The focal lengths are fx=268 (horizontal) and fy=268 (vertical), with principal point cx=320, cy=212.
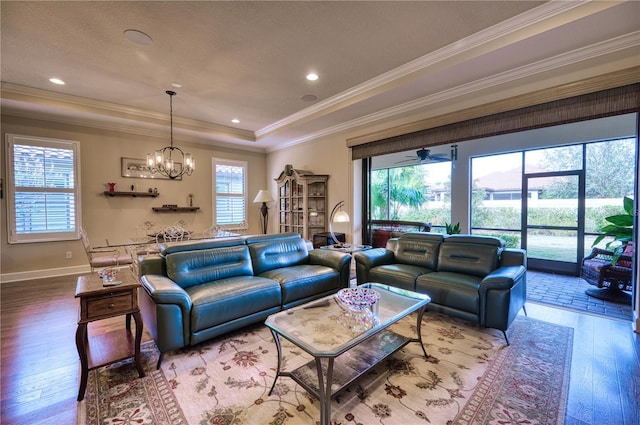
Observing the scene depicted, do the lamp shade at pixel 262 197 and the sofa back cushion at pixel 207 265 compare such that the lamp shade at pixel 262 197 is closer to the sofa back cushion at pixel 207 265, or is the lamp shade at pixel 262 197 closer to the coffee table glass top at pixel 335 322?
the sofa back cushion at pixel 207 265

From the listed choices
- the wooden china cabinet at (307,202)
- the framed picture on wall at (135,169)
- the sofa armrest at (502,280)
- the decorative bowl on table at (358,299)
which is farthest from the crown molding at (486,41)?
the framed picture on wall at (135,169)

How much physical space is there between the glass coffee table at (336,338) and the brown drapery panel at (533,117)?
2486 mm

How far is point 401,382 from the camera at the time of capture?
1974 millimetres

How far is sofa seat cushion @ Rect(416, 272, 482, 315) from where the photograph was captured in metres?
2.67

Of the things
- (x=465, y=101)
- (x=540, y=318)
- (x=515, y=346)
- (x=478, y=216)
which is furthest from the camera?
(x=478, y=216)

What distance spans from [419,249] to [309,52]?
281cm

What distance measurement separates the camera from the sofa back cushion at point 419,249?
3533 mm

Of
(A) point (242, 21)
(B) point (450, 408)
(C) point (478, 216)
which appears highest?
(A) point (242, 21)

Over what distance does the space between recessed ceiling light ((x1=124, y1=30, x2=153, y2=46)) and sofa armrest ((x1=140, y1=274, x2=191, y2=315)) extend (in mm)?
2398

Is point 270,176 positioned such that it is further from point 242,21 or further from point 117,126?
point 242,21

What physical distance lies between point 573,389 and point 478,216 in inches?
177

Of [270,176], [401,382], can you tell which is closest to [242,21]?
[401,382]

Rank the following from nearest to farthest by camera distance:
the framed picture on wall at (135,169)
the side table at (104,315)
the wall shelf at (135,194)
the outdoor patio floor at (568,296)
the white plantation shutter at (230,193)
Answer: the side table at (104,315) < the outdoor patio floor at (568,296) < the wall shelf at (135,194) < the framed picture on wall at (135,169) < the white plantation shutter at (230,193)

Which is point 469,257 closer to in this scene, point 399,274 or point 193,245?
point 399,274
